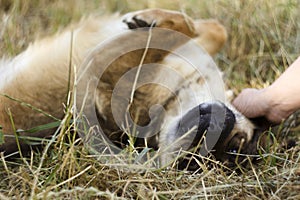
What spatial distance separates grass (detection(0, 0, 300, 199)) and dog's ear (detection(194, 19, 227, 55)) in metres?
0.25

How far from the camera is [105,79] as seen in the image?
2.76 m

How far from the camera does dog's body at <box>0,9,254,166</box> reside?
259 centimetres

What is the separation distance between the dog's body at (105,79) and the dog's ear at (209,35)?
0.15 meters

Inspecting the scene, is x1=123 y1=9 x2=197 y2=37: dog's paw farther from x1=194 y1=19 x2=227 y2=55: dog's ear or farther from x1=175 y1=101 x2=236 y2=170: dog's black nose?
x1=175 y1=101 x2=236 y2=170: dog's black nose

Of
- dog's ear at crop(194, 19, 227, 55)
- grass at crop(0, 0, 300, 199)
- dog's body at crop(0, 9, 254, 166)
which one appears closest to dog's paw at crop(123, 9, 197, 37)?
dog's body at crop(0, 9, 254, 166)

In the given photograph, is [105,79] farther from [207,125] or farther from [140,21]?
[207,125]

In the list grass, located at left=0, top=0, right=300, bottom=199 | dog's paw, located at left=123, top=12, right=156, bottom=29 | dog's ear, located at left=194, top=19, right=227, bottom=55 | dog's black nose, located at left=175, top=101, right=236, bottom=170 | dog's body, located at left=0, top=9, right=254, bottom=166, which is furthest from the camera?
dog's ear, located at left=194, top=19, right=227, bottom=55

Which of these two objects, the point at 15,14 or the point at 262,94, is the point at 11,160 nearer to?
the point at 262,94

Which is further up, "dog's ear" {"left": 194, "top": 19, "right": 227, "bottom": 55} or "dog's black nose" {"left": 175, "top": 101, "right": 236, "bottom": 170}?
"dog's ear" {"left": 194, "top": 19, "right": 227, "bottom": 55}

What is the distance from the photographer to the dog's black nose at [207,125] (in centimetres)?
239

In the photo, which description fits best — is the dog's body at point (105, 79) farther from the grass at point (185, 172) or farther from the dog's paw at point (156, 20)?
the grass at point (185, 172)

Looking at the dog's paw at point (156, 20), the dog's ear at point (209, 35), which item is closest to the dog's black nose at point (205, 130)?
the dog's paw at point (156, 20)

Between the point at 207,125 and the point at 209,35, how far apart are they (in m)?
1.03

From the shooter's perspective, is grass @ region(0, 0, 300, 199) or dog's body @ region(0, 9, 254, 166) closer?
grass @ region(0, 0, 300, 199)
